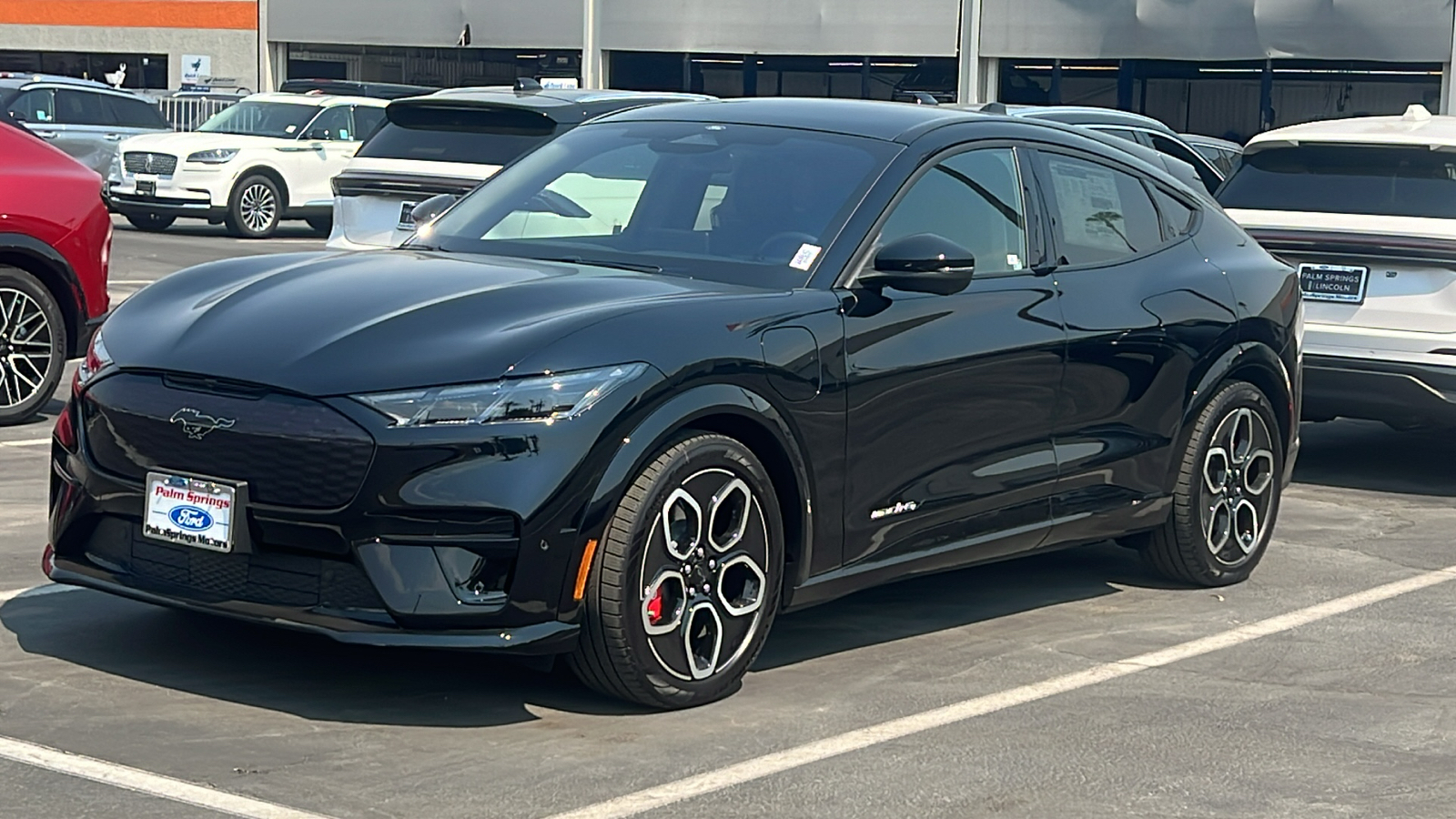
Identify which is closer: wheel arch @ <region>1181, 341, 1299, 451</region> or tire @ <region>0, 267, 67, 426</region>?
wheel arch @ <region>1181, 341, 1299, 451</region>

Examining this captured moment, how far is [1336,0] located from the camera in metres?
35.2

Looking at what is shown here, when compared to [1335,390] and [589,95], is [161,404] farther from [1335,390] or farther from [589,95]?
[589,95]

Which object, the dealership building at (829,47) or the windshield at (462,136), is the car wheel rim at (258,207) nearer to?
the dealership building at (829,47)

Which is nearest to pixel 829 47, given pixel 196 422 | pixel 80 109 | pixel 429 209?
Answer: pixel 80 109

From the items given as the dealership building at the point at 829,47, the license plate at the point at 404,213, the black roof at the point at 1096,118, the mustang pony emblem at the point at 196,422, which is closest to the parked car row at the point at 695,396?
the mustang pony emblem at the point at 196,422

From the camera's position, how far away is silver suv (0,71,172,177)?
85.9 feet

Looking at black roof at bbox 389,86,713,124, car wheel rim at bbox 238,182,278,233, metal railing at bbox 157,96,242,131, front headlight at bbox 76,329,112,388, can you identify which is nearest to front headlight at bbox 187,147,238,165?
car wheel rim at bbox 238,182,278,233

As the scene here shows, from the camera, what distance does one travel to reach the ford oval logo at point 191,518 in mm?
5312

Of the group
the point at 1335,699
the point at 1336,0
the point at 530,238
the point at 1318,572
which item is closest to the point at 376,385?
the point at 530,238

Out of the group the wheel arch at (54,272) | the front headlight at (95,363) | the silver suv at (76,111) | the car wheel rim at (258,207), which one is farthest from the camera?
the silver suv at (76,111)

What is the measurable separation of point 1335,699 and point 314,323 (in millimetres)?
3067

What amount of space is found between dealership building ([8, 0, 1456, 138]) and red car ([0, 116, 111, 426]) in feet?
75.1

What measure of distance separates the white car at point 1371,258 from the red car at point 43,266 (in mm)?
5501

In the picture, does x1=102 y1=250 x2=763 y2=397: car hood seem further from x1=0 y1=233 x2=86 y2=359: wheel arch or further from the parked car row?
x1=0 y1=233 x2=86 y2=359: wheel arch
